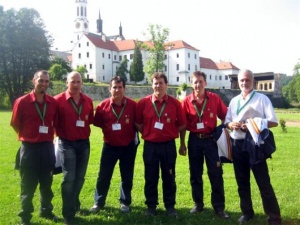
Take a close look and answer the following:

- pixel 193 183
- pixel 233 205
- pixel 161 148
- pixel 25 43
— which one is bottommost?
pixel 233 205

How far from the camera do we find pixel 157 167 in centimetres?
543

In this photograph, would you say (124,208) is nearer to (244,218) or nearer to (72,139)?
(72,139)

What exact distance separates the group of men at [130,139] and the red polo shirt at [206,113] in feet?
0.05

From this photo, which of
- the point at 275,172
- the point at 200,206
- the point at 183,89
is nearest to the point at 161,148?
the point at 200,206

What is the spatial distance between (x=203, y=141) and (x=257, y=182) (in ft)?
3.25

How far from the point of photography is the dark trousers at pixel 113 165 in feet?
18.3

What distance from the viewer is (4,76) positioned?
4031cm

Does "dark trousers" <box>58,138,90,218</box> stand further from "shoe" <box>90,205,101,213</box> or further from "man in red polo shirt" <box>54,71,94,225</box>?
"shoe" <box>90,205,101,213</box>

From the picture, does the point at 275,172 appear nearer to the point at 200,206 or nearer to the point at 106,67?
the point at 200,206

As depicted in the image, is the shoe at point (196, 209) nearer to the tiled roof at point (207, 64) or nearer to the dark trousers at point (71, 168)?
the dark trousers at point (71, 168)

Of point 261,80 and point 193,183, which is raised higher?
point 261,80

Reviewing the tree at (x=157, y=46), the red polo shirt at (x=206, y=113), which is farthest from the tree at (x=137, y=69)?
the red polo shirt at (x=206, y=113)

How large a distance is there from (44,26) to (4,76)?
7955mm

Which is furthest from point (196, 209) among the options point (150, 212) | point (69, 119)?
point (69, 119)
